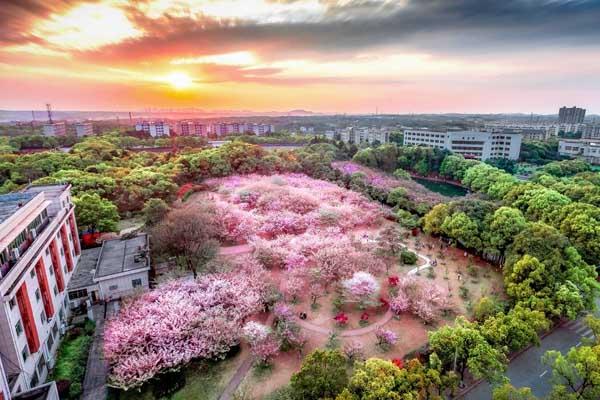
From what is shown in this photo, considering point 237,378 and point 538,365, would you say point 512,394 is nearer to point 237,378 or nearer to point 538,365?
point 538,365

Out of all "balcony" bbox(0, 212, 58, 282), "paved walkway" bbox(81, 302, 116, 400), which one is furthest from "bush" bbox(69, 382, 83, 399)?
"balcony" bbox(0, 212, 58, 282)

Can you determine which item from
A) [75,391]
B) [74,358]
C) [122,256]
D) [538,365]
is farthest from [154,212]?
[538,365]

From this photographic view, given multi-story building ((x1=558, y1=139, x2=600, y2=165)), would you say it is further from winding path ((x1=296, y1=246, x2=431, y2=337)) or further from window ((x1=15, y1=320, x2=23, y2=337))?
window ((x1=15, y1=320, x2=23, y2=337))

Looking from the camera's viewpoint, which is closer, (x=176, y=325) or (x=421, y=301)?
(x=176, y=325)

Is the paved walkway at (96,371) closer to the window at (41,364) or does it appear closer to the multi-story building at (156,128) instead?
the window at (41,364)

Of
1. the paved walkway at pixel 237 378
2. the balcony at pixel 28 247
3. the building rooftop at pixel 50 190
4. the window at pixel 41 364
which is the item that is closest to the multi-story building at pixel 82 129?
the building rooftop at pixel 50 190
